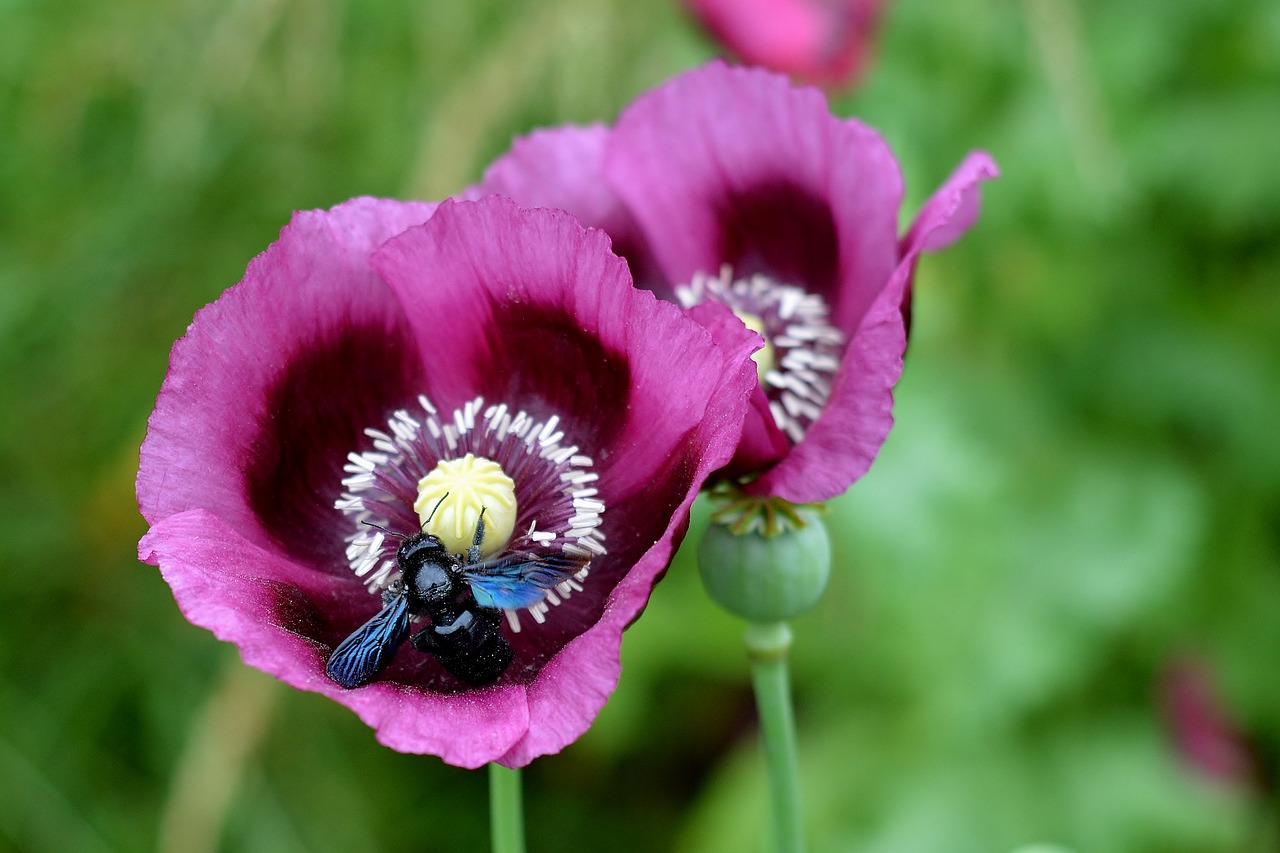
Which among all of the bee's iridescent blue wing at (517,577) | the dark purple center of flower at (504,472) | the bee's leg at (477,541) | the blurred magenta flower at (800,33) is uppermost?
the blurred magenta flower at (800,33)

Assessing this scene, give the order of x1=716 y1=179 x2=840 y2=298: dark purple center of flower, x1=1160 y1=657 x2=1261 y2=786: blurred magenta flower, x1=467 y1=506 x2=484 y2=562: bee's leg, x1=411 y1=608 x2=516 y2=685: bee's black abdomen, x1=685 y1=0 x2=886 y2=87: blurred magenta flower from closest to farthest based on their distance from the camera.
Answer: x1=411 y1=608 x2=516 y2=685: bee's black abdomen
x1=467 y1=506 x2=484 y2=562: bee's leg
x1=716 y1=179 x2=840 y2=298: dark purple center of flower
x1=685 y1=0 x2=886 y2=87: blurred magenta flower
x1=1160 y1=657 x2=1261 y2=786: blurred magenta flower

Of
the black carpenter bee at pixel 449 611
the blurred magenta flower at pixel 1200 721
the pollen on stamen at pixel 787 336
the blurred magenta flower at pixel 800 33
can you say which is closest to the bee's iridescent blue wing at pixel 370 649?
the black carpenter bee at pixel 449 611

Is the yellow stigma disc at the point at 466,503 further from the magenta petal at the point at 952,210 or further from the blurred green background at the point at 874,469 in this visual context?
the blurred green background at the point at 874,469

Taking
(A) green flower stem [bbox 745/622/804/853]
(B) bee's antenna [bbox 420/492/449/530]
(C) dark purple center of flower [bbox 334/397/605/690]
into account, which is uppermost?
(C) dark purple center of flower [bbox 334/397/605/690]

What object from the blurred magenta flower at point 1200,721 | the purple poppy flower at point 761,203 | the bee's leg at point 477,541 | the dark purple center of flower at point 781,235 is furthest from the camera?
the blurred magenta flower at point 1200,721

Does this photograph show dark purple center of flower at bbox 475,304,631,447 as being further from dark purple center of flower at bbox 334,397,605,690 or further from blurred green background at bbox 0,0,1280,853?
blurred green background at bbox 0,0,1280,853

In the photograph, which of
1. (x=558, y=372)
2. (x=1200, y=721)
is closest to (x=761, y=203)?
(x=558, y=372)

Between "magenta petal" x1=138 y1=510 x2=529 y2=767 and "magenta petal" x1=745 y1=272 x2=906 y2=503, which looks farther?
"magenta petal" x1=745 y1=272 x2=906 y2=503

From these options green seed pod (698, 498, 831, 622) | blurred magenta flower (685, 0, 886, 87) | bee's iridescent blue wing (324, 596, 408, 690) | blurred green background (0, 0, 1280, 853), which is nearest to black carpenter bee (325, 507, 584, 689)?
bee's iridescent blue wing (324, 596, 408, 690)
